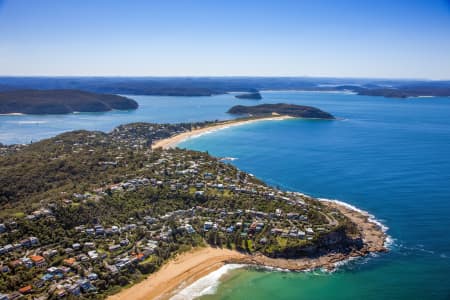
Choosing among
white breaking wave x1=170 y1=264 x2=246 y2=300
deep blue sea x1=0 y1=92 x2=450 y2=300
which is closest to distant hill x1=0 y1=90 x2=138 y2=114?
deep blue sea x1=0 y1=92 x2=450 y2=300

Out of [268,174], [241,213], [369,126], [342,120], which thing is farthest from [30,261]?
[342,120]

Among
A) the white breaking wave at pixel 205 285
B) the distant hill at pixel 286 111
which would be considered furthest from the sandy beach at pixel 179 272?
the distant hill at pixel 286 111

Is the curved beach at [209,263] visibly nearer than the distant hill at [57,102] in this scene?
Yes

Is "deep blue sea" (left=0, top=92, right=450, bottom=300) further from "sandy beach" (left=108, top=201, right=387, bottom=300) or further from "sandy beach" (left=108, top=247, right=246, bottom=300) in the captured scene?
"sandy beach" (left=108, top=247, right=246, bottom=300)

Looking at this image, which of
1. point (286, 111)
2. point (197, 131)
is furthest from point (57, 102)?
point (286, 111)

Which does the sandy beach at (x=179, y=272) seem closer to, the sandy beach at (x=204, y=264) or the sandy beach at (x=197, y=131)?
the sandy beach at (x=204, y=264)

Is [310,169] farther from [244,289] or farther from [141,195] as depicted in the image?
[244,289]
